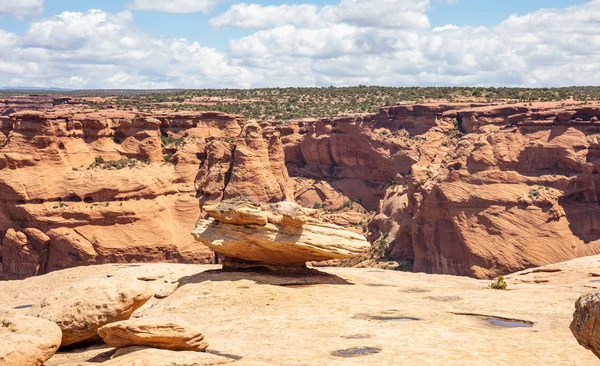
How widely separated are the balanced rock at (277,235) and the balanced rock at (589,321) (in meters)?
16.7

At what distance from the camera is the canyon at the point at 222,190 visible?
4781 centimetres

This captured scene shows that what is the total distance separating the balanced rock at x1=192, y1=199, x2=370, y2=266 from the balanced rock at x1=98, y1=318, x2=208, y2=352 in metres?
10.5

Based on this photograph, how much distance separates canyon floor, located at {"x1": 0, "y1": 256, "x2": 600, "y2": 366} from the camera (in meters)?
17.4

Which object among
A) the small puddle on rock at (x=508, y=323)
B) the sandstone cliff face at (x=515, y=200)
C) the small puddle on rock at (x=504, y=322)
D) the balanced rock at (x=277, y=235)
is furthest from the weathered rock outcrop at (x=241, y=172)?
the small puddle on rock at (x=508, y=323)

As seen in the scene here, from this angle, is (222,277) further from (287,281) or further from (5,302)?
(5,302)

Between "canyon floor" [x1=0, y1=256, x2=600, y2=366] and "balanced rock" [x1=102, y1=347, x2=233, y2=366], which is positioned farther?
"canyon floor" [x1=0, y1=256, x2=600, y2=366]

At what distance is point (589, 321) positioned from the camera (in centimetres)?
1022

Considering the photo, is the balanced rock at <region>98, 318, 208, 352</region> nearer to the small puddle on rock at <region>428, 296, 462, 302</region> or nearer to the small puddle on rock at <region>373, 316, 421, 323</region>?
the small puddle on rock at <region>373, 316, 421, 323</region>

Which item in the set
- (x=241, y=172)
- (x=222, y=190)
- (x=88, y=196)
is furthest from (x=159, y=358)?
(x=241, y=172)


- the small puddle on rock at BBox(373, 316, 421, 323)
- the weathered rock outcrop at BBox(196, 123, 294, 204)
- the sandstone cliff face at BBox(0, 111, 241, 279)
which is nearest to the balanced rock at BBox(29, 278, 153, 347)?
the small puddle on rock at BBox(373, 316, 421, 323)

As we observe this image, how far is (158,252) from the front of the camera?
169 ft

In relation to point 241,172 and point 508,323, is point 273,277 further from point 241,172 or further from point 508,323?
point 241,172

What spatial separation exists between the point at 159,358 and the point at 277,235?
1226cm

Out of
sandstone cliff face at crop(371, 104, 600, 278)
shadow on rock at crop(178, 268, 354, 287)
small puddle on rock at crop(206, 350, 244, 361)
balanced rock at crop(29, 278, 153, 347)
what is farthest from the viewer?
sandstone cliff face at crop(371, 104, 600, 278)
